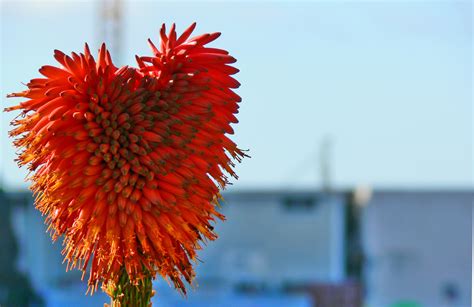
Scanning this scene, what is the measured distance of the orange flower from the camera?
3568 mm

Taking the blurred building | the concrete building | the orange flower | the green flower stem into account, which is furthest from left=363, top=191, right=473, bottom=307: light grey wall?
→ the orange flower

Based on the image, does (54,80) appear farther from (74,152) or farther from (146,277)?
(146,277)

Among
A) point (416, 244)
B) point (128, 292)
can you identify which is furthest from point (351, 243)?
point (128, 292)

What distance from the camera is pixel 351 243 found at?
54.2 metres

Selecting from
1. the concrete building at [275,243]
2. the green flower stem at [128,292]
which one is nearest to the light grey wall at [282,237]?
the concrete building at [275,243]

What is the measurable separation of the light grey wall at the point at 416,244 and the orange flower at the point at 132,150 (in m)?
48.7

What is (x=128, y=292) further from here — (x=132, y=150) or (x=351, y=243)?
(x=351, y=243)

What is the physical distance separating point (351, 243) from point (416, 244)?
3669 mm

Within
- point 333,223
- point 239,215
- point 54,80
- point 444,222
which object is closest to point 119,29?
point 239,215

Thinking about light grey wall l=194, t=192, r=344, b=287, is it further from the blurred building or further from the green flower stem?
the green flower stem

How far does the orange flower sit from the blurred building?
45.6 meters

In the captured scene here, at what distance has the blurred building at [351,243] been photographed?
50.7m

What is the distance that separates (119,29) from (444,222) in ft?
65.8

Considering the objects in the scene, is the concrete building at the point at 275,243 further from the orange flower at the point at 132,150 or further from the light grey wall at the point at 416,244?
the orange flower at the point at 132,150
